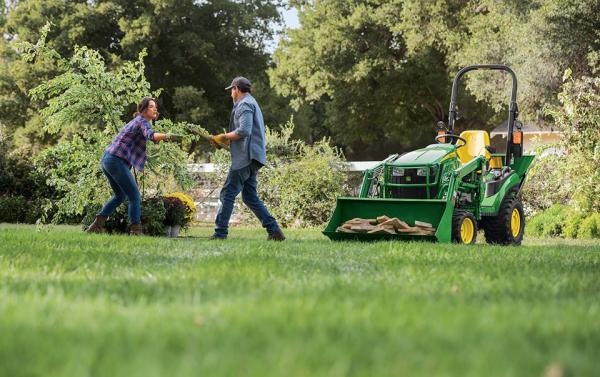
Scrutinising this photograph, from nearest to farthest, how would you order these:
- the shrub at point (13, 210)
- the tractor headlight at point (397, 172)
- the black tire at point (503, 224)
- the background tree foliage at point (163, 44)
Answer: the tractor headlight at point (397, 172)
the black tire at point (503, 224)
the shrub at point (13, 210)
the background tree foliage at point (163, 44)

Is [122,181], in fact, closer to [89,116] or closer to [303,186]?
[89,116]

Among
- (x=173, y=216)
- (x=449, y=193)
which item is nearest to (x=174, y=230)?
(x=173, y=216)

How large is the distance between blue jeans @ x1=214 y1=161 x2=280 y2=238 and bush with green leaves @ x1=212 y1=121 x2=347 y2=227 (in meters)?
8.35

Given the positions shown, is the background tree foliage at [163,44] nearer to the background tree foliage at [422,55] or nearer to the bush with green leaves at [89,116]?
the background tree foliage at [422,55]

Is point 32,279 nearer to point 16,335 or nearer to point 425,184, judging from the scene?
point 16,335

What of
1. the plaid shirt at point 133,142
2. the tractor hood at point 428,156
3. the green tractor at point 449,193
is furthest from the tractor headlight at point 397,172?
the plaid shirt at point 133,142

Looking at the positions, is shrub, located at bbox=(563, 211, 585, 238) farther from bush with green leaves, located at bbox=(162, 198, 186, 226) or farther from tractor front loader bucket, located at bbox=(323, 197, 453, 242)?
bush with green leaves, located at bbox=(162, 198, 186, 226)

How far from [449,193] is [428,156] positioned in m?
0.90

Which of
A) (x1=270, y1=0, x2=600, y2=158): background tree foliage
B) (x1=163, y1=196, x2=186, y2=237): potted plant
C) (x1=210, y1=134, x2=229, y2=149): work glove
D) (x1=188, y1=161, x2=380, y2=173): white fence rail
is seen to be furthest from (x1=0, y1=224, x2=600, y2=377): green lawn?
(x1=270, y1=0, x2=600, y2=158): background tree foliage

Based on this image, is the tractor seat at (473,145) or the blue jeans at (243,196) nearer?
the blue jeans at (243,196)

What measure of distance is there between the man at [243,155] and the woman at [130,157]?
2.55ft

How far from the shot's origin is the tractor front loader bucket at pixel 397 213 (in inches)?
398

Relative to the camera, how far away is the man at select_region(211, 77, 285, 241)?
10391mm

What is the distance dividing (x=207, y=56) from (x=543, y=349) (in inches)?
1543
